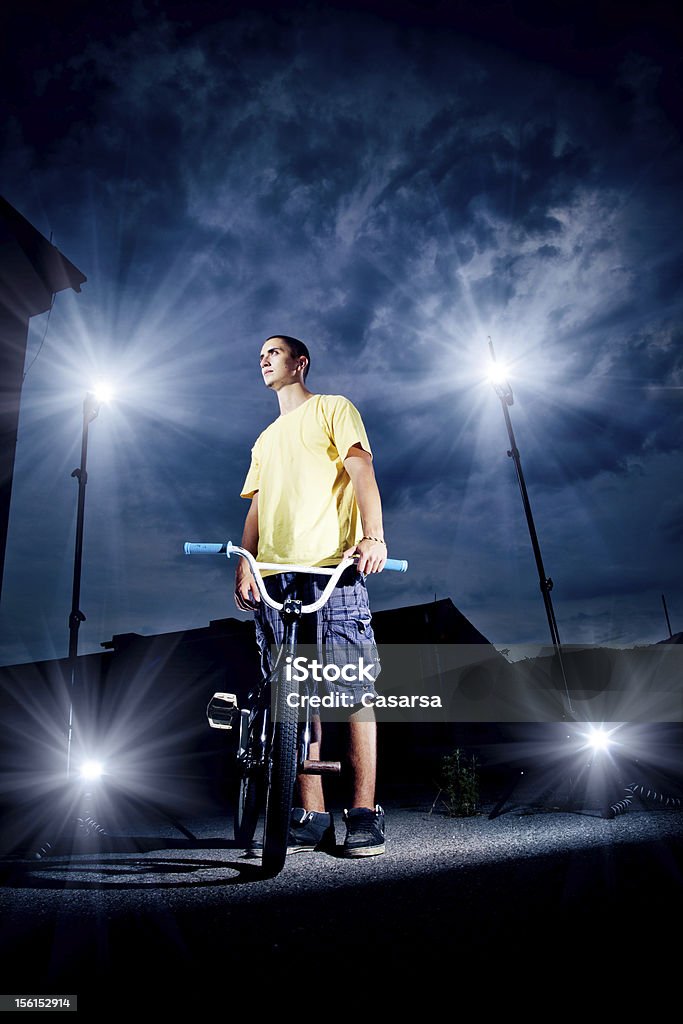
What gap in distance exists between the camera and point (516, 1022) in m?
1.13

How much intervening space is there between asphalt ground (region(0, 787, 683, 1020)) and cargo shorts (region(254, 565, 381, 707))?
2.73ft

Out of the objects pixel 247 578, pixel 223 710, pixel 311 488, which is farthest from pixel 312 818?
pixel 311 488

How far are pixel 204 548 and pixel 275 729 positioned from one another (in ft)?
3.00

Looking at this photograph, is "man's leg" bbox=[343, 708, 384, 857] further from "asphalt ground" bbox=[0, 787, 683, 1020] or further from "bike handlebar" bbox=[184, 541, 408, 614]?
"bike handlebar" bbox=[184, 541, 408, 614]

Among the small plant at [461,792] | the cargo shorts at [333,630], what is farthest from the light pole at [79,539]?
the cargo shorts at [333,630]

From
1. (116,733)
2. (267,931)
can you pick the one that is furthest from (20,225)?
(116,733)

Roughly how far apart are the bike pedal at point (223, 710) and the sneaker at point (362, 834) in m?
0.78

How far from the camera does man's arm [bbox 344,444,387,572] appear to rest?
2.73m

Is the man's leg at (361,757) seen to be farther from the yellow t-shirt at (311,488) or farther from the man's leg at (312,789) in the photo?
the yellow t-shirt at (311,488)

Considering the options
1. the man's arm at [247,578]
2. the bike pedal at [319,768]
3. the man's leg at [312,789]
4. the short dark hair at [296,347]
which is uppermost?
the short dark hair at [296,347]

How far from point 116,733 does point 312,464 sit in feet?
53.4

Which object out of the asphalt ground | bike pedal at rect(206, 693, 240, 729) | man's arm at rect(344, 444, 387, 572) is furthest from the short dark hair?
the asphalt ground

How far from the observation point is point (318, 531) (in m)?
3.10

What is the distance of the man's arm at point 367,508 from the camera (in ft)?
8.97
